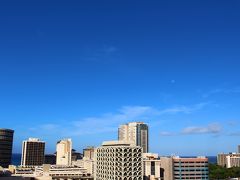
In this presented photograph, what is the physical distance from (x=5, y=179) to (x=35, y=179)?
123 ft

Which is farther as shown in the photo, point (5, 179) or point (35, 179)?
point (35, 179)

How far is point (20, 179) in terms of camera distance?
3233 inches

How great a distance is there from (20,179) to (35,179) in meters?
37.3

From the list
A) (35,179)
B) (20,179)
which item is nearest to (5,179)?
(20,179)

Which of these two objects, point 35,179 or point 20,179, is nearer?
point 20,179

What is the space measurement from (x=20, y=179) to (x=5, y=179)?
3566 millimetres

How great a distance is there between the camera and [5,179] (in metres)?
81.5

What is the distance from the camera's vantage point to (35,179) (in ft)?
386

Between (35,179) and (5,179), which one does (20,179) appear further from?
(35,179)
